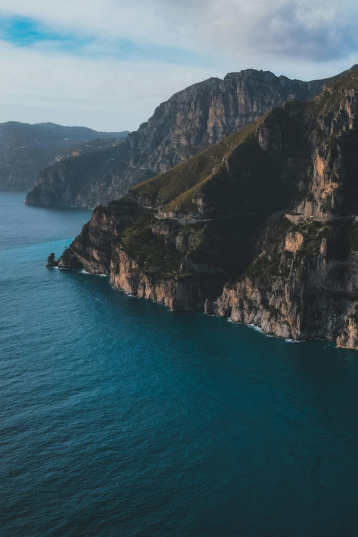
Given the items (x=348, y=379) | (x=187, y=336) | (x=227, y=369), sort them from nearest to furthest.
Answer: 1. (x=348, y=379)
2. (x=227, y=369)
3. (x=187, y=336)

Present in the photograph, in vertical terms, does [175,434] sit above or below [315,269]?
below

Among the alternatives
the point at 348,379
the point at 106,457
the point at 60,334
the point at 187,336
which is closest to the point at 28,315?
the point at 60,334

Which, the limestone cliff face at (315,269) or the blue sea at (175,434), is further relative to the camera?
the limestone cliff face at (315,269)

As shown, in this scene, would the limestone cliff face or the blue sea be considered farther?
the limestone cliff face

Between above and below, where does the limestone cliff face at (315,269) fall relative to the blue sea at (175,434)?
above

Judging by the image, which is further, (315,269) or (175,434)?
(315,269)

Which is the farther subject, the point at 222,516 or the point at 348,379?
the point at 348,379

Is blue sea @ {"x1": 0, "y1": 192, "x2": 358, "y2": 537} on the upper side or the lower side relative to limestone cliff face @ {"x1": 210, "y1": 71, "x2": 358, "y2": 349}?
lower

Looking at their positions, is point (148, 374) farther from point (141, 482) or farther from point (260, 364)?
point (141, 482)
